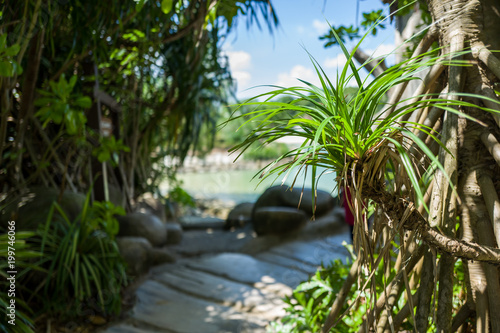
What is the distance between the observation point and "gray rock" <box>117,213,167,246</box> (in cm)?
391

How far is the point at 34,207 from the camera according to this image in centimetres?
266

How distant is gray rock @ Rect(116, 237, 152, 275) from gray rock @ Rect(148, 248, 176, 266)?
7cm

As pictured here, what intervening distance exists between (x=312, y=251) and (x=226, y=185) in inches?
297

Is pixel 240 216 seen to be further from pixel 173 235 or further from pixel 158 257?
pixel 158 257

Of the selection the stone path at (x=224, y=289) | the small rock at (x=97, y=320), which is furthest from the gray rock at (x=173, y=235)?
the small rock at (x=97, y=320)

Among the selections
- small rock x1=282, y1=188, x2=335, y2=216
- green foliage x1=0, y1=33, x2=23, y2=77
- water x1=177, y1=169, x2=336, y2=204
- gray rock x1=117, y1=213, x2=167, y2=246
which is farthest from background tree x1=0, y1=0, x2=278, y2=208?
water x1=177, y1=169, x2=336, y2=204

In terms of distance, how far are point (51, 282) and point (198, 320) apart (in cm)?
95

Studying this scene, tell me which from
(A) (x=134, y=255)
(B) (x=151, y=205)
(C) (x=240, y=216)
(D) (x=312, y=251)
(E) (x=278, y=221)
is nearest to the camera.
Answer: (A) (x=134, y=255)

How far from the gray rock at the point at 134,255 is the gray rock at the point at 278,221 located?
5.53 ft

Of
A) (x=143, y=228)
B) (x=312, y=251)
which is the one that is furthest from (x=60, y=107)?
(x=312, y=251)

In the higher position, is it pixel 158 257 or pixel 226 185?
pixel 226 185

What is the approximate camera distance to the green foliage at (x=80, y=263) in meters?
2.38

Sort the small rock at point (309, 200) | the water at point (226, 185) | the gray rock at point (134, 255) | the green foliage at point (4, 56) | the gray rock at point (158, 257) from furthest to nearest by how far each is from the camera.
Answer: the water at point (226, 185)
the small rock at point (309, 200)
the gray rock at point (158, 257)
the gray rock at point (134, 255)
the green foliage at point (4, 56)

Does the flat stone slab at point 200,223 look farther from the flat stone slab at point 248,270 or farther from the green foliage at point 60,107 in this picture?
the green foliage at point 60,107
